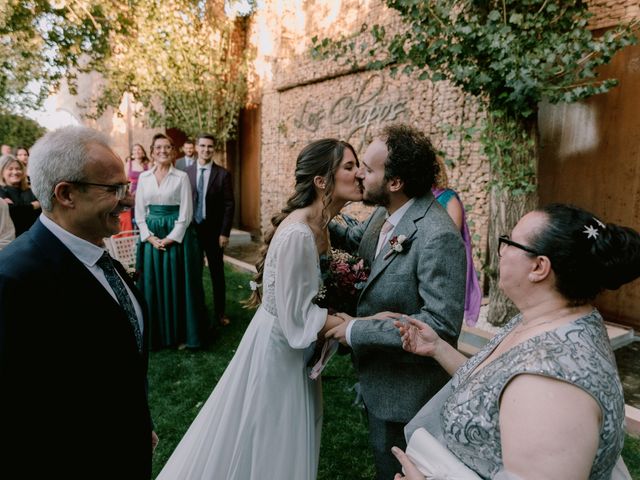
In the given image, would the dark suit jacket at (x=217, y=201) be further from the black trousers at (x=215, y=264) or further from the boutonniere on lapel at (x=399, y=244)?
the boutonniere on lapel at (x=399, y=244)

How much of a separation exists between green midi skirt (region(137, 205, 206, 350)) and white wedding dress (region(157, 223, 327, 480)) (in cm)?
289

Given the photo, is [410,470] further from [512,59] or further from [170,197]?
[170,197]

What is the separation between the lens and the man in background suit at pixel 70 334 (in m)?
1.39

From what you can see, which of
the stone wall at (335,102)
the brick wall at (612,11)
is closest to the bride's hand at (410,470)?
the stone wall at (335,102)

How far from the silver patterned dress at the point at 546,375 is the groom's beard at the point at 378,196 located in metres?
1.07

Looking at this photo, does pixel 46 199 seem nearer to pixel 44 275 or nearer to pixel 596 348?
pixel 44 275

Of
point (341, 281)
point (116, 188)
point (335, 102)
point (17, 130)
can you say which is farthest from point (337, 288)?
point (17, 130)

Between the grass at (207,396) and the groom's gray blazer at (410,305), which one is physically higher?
the groom's gray blazer at (410,305)

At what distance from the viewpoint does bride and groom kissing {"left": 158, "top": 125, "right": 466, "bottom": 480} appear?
198 centimetres

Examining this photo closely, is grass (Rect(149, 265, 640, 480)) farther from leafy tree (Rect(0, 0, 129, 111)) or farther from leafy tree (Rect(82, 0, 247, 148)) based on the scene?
leafy tree (Rect(0, 0, 129, 111))

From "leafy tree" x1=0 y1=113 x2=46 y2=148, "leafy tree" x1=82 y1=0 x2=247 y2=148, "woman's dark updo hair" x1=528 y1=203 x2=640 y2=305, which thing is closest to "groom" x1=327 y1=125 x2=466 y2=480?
"woman's dark updo hair" x1=528 y1=203 x2=640 y2=305

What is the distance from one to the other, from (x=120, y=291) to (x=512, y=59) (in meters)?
4.09

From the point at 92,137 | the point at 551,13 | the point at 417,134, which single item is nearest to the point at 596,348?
the point at 417,134

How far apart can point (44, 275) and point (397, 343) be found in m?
1.37
